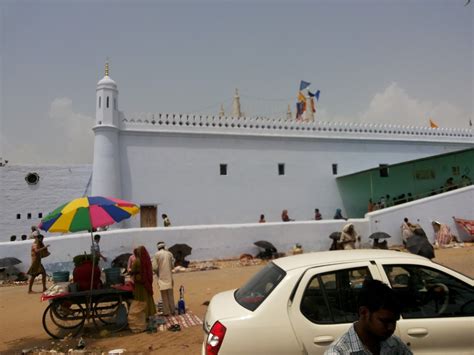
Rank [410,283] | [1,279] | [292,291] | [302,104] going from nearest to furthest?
[292,291], [410,283], [1,279], [302,104]

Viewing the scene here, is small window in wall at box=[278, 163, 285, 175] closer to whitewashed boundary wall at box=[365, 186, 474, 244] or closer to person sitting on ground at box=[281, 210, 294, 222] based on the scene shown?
person sitting on ground at box=[281, 210, 294, 222]

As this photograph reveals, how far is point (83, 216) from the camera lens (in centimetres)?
557

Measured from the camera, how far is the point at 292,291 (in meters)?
2.96

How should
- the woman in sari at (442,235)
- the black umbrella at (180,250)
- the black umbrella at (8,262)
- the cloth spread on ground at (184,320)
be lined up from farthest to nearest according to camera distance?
the woman in sari at (442,235)
the black umbrella at (180,250)
the black umbrella at (8,262)
the cloth spread on ground at (184,320)

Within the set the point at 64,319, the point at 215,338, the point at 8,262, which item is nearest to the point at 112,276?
the point at 64,319

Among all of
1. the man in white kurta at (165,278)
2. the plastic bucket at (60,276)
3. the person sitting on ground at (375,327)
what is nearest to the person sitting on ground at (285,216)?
the man in white kurta at (165,278)

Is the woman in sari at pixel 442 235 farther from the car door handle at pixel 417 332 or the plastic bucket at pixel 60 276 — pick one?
the plastic bucket at pixel 60 276

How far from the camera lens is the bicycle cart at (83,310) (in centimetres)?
546

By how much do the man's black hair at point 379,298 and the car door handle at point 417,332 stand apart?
135cm

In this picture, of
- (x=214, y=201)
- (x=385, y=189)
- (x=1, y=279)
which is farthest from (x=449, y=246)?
(x=1, y=279)

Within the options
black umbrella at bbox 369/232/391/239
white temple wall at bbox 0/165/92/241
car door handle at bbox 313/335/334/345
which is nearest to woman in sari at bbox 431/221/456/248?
black umbrella at bbox 369/232/391/239

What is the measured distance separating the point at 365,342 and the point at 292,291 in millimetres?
1139

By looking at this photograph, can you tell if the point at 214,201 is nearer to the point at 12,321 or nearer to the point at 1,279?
the point at 1,279

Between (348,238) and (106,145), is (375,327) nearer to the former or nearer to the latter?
(348,238)
